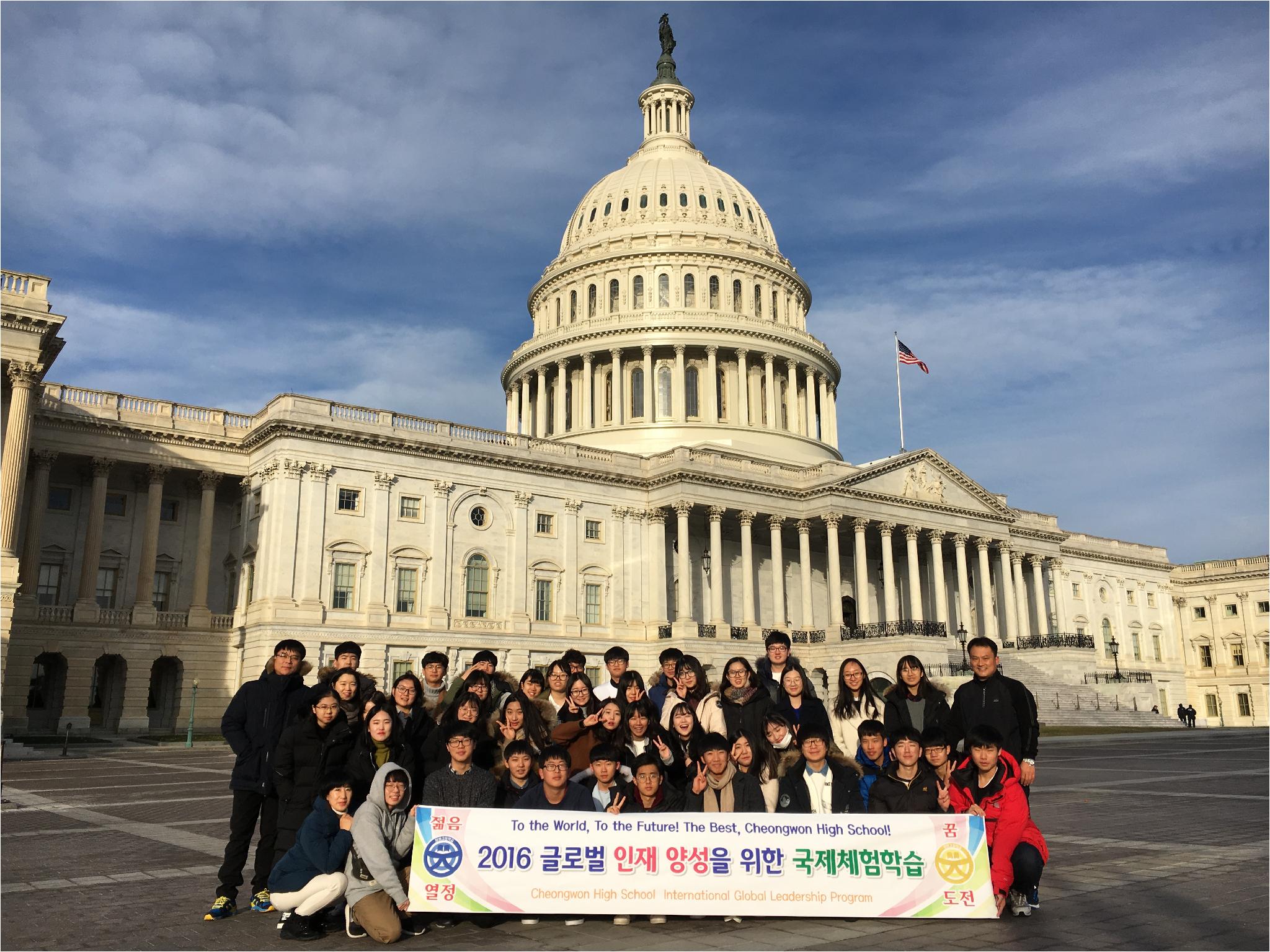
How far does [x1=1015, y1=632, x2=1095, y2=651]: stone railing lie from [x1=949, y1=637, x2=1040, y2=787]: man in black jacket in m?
59.8

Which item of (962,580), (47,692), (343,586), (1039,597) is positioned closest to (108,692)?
(47,692)

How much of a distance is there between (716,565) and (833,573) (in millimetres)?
7611

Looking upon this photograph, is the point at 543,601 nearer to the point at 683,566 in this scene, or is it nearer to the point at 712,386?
the point at 683,566

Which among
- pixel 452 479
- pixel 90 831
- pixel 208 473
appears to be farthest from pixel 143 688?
pixel 90 831

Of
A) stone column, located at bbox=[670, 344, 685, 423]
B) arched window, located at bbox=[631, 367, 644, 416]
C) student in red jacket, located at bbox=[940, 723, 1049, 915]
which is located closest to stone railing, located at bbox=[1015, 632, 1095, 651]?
stone column, located at bbox=[670, 344, 685, 423]

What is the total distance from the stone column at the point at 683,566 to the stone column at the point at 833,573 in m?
8.59

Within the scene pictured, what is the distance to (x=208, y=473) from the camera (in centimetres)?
5162

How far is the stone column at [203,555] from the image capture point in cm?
4999

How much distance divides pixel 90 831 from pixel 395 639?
114ft

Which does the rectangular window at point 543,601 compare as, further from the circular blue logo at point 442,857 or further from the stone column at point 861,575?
the circular blue logo at point 442,857

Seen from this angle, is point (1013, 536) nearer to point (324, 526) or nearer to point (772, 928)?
point (324, 526)

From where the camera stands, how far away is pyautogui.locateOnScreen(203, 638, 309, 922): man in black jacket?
10.4m

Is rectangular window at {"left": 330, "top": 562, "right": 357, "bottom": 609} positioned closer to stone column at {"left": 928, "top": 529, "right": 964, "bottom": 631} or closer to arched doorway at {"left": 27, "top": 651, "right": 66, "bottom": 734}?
arched doorway at {"left": 27, "top": 651, "right": 66, "bottom": 734}

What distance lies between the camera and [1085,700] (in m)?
58.7
